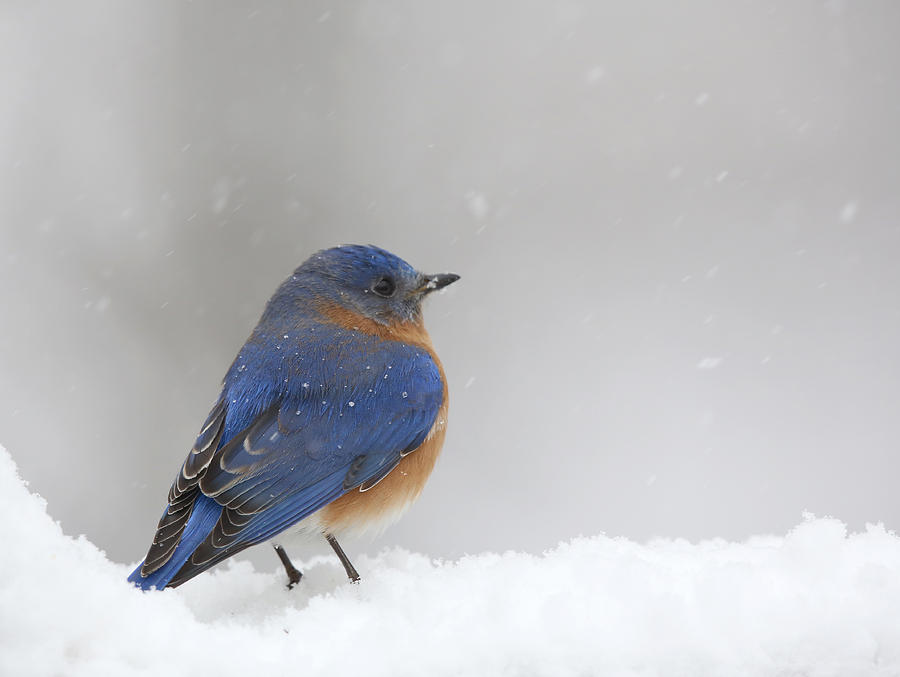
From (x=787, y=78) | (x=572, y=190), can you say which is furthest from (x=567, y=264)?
(x=787, y=78)

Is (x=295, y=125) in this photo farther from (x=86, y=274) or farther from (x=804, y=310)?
(x=804, y=310)

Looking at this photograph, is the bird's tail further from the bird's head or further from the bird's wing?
the bird's head

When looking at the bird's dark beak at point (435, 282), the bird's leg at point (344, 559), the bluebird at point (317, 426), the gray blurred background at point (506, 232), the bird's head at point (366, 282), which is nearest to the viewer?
the bird's leg at point (344, 559)

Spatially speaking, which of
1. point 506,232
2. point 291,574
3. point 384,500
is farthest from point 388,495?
point 506,232

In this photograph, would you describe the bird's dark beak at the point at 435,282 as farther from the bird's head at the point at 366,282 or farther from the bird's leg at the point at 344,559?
the bird's leg at the point at 344,559

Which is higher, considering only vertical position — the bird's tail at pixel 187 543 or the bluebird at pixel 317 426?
the bluebird at pixel 317 426

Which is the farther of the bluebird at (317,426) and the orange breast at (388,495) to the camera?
the orange breast at (388,495)

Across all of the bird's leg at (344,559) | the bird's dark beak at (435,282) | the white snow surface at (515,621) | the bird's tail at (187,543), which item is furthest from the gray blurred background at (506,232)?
the white snow surface at (515,621)
